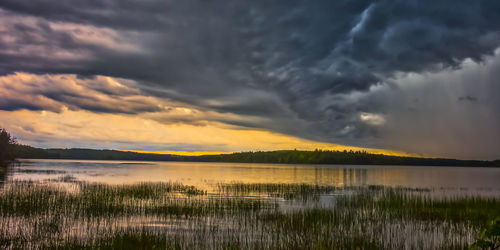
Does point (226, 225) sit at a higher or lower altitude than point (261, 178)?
higher

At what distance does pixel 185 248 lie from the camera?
13.7 meters

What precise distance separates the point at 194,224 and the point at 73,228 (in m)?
6.17

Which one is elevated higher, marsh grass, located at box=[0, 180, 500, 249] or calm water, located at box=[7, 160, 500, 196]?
marsh grass, located at box=[0, 180, 500, 249]

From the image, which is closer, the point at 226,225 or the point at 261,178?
the point at 226,225

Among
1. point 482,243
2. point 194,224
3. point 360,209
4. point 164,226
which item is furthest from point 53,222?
point 360,209

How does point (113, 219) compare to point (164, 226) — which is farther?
point (113, 219)

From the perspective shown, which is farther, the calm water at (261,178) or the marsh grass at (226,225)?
the calm water at (261,178)

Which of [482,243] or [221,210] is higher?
[482,243]

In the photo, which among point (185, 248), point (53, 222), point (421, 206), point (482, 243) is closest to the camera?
point (482, 243)

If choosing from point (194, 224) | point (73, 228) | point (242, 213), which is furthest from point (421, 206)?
point (73, 228)

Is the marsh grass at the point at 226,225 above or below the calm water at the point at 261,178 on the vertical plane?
above

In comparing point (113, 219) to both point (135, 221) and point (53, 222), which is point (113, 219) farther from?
point (53, 222)

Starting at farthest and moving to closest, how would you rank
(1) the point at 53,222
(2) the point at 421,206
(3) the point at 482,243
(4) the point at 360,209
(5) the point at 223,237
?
1. (2) the point at 421,206
2. (4) the point at 360,209
3. (1) the point at 53,222
4. (5) the point at 223,237
5. (3) the point at 482,243

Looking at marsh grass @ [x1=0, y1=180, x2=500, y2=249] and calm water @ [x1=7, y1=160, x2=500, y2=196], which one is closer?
marsh grass @ [x1=0, y1=180, x2=500, y2=249]
